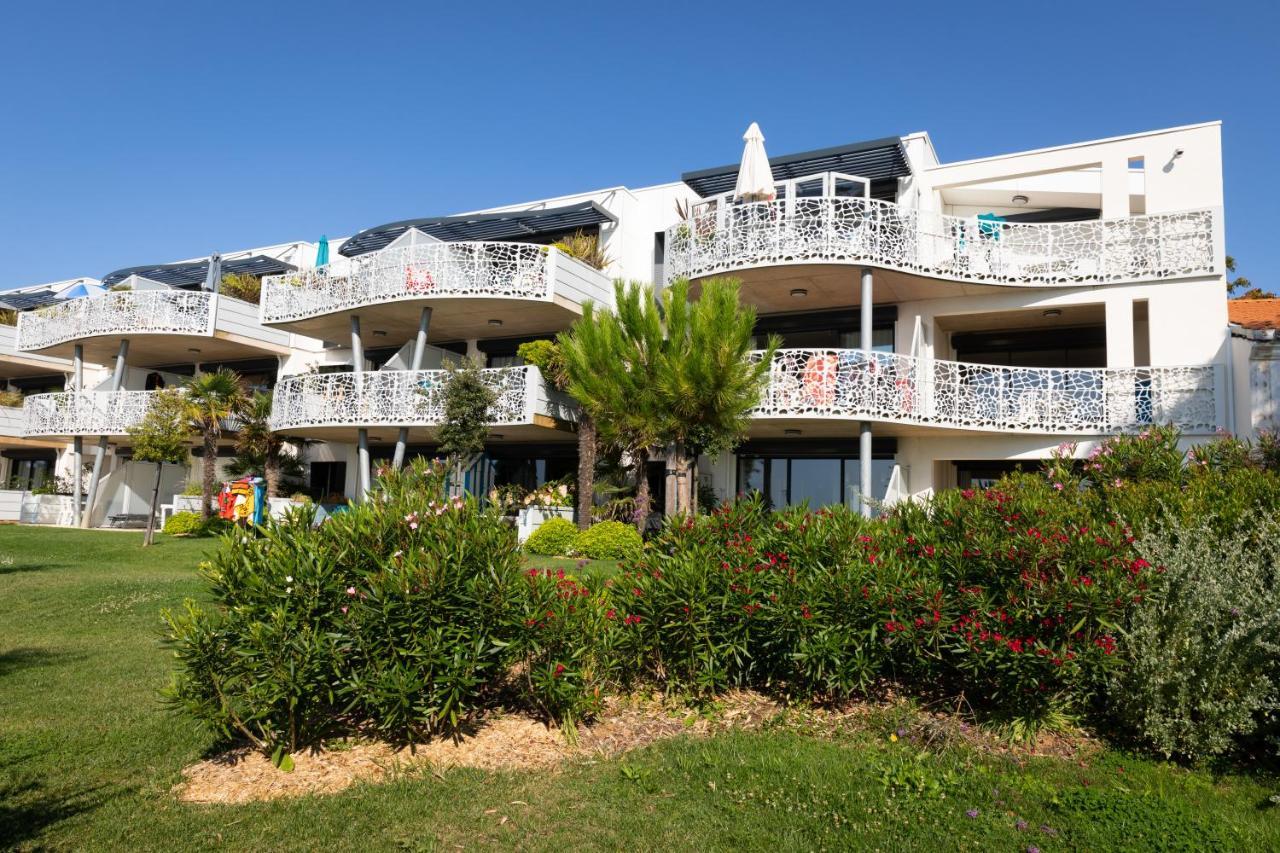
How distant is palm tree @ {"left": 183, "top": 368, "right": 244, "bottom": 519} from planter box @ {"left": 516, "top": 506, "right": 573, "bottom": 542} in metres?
10.3

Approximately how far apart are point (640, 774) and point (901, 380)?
13303 millimetres

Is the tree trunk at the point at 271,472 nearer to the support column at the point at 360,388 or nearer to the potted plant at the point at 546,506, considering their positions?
the support column at the point at 360,388

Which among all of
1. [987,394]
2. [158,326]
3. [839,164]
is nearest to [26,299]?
[158,326]

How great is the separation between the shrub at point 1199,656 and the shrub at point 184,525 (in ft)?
77.5

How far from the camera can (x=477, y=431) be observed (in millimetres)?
19641

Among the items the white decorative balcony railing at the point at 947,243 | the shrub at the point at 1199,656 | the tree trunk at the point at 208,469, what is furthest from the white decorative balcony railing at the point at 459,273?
the shrub at the point at 1199,656

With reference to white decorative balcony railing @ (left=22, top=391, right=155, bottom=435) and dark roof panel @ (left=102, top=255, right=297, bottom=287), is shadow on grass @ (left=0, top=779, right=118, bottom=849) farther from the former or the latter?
dark roof panel @ (left=102, top=255, right=297, bottom=287)

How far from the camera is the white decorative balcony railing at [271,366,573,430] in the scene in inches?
789

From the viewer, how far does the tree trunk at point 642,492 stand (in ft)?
59.4

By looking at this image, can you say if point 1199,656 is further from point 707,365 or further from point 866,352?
point 866,352

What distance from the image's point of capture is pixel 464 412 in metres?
19.4

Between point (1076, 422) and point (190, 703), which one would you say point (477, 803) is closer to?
point (190, 703)

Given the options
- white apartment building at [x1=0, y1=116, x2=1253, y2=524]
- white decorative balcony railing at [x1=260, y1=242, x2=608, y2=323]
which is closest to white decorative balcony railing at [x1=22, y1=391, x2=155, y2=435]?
white apartment building at [x1=0, y1=116, x2=1253, y2=524]

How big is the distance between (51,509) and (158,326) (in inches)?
300
